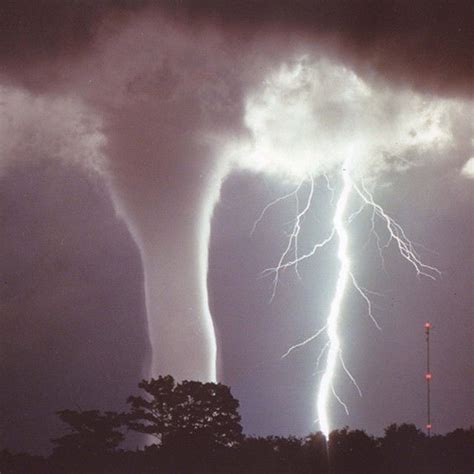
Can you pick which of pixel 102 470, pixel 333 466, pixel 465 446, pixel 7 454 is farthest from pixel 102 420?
pixel 465 446

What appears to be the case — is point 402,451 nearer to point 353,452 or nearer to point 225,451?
point 353,452

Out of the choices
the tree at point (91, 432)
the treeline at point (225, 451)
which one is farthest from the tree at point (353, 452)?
the tree at point (91, 432)

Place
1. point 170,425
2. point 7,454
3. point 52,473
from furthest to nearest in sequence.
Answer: point 170,425, point 7,454, point 52,473

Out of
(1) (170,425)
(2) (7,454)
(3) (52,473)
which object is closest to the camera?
(3) (52,473)

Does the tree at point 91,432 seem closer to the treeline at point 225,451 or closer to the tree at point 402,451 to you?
the treeline at point 225,451

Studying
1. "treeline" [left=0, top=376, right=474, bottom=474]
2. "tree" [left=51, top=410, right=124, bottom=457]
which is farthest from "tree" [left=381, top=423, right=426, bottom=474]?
"tree" [left=51, top=410, right=124, bottom=457]

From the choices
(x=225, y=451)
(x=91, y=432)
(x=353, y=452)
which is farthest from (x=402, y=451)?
(x=91, y=432)

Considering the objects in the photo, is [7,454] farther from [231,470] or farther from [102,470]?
[231,470]

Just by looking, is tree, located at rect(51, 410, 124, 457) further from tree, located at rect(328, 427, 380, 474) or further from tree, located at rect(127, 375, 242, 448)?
tree, located at rect(328, 427, 380, 474)
